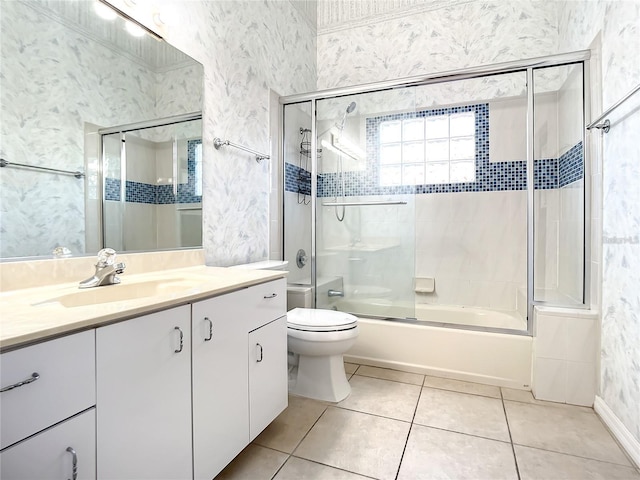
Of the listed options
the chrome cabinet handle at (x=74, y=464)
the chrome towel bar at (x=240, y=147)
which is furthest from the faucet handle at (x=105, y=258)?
the chrome towel bar at (x=240, y=147)

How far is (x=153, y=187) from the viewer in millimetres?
1630

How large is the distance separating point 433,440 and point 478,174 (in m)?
2.18

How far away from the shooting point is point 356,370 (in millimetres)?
2291

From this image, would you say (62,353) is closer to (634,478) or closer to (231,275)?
(231,275)

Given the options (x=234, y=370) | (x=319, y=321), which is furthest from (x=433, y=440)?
(x=234, y=370)

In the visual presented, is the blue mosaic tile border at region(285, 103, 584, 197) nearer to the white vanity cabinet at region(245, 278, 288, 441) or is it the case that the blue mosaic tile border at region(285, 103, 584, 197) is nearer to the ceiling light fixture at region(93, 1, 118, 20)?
the white vanity cabinet at region(245, 278, 288, 441)

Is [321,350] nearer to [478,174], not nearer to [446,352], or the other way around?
[446,352]

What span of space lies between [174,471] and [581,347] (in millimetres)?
2041

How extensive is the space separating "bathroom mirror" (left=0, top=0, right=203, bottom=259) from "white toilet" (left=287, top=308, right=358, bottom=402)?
83 centimetres

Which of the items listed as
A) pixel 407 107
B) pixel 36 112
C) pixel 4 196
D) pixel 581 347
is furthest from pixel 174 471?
pixel 407 107

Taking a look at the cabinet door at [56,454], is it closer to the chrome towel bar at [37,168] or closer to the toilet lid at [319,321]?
the chrome towel bar at [37,168]

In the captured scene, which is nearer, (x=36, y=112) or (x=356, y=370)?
(x=36, y=112)

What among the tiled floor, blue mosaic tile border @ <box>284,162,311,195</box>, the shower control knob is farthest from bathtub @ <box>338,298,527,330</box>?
blue mosaic tile border @ <box>284,162,311,195</box>

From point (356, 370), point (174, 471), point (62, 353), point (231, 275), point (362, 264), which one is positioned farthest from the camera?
point (362, 264)
